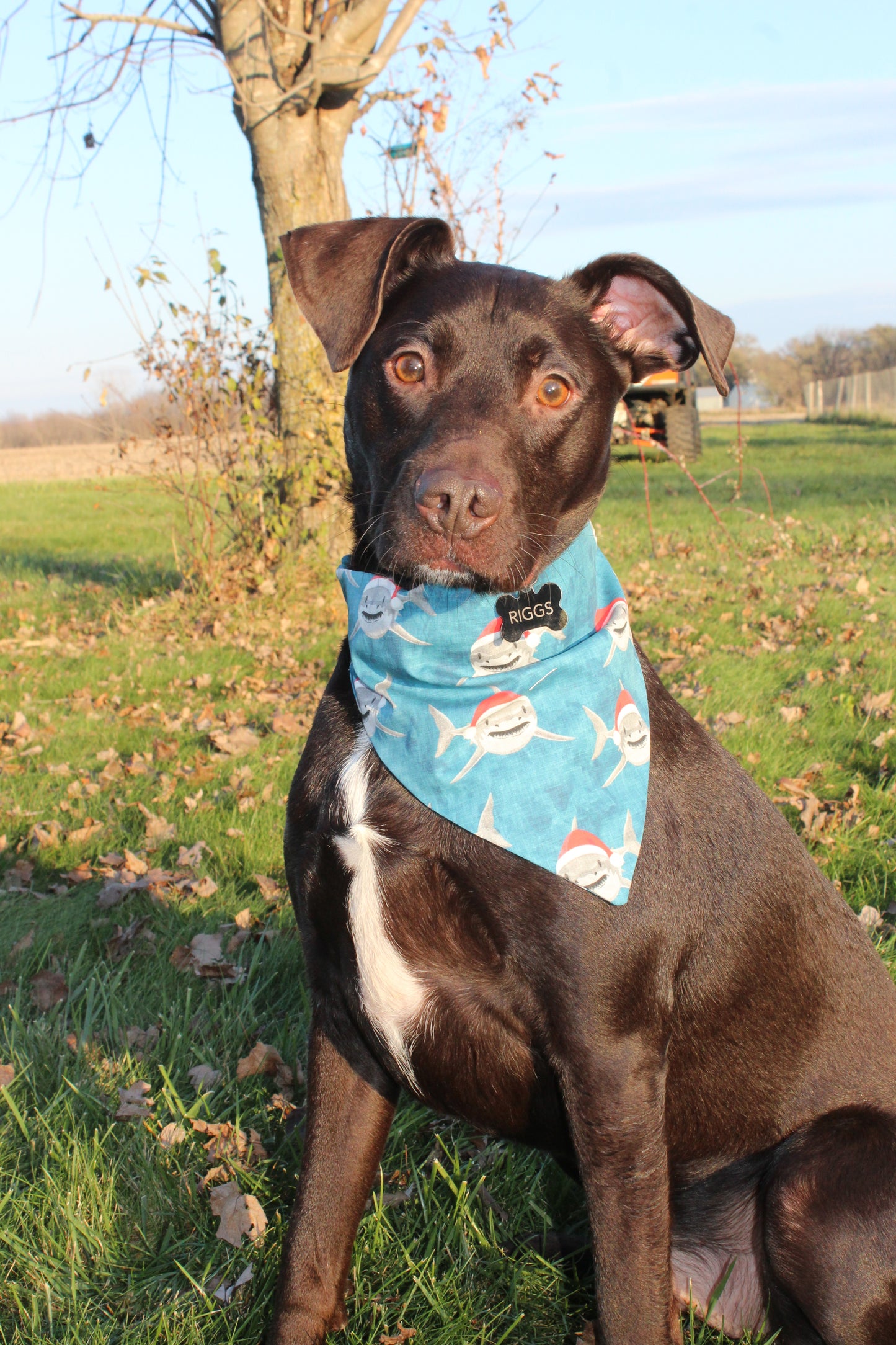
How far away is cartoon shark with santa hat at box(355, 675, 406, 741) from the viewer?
2.33 metres

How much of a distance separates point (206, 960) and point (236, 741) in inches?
79.3

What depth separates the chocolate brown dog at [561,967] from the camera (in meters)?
2.02

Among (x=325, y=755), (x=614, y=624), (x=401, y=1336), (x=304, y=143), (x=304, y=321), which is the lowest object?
(x=401, y=1336)

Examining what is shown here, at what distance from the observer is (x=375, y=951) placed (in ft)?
7.13

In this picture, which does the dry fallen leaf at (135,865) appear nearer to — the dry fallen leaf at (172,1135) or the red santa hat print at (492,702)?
the dry fallen leaf at (172,1135)

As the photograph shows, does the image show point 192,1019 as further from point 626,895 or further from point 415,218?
point 415,218

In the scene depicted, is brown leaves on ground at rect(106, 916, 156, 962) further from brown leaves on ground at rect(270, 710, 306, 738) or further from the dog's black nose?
the dog's black nose

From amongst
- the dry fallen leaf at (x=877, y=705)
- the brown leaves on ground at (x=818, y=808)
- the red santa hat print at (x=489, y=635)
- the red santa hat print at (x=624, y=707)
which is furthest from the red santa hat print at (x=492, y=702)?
the dry fallen leaf at (x=877, y=705)

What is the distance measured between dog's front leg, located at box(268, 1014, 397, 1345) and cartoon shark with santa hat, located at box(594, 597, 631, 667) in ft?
3.52

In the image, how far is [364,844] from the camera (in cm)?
218

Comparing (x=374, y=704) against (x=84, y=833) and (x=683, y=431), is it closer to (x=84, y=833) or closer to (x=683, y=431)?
(x=84, y=833)

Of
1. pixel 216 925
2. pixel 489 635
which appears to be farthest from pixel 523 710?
pixel 216 925

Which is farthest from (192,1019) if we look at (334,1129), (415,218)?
(415,218)

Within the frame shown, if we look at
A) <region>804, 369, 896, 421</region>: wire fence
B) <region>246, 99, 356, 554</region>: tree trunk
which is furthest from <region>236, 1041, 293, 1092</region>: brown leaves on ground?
<region>804, 369, 896, 421</region>: wire fence
